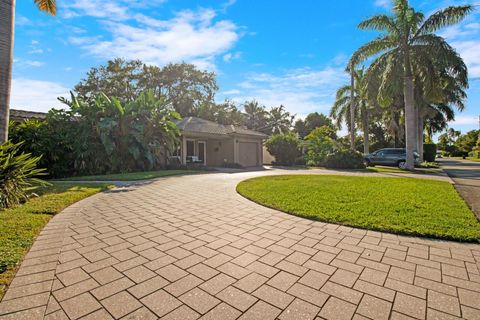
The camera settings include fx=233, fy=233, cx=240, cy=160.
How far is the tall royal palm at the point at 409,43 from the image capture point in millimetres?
14008

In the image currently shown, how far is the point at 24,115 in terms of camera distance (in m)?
13.2

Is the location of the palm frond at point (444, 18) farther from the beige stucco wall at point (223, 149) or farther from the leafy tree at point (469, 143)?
the leafy tree at point (469, 143)

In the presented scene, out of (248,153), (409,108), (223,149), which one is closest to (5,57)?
(223,149)

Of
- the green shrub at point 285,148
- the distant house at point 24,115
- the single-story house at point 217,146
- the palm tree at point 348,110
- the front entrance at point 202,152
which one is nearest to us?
the distant house at point 24,115

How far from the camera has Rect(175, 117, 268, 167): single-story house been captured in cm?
1780

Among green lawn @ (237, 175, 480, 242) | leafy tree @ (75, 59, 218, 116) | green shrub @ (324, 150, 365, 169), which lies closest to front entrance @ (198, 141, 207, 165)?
leafy tree @ (75, 59, 218, 116)

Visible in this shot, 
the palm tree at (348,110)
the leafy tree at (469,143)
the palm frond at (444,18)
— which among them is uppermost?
the palm frond at (444,18)

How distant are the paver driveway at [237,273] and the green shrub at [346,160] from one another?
1436 cm

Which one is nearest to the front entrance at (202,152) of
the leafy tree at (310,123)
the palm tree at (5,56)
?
the palm tree at (5,56)

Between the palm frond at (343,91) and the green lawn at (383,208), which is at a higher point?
the palm frond at (343,91)

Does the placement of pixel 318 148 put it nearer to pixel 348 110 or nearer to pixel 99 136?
pixel 348 110

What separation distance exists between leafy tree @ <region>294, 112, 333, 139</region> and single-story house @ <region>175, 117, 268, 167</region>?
28161mm

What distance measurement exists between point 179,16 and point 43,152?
784 cm

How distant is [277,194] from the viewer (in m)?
6.48
